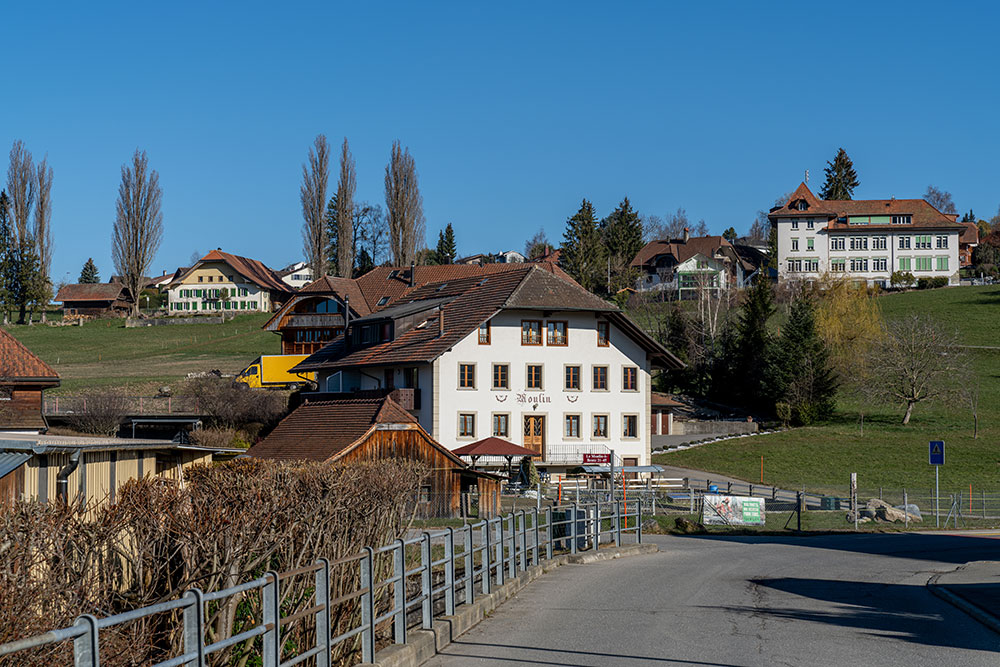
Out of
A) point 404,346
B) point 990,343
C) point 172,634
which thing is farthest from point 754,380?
point 172,634

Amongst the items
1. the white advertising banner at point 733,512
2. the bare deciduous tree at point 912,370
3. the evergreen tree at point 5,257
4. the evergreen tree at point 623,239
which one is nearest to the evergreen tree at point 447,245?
the evergreen tree at point 623,239

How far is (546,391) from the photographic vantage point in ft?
187

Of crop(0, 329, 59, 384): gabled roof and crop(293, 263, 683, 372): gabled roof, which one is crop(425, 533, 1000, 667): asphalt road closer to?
crop(293, 263, 683, 372): gabled roof

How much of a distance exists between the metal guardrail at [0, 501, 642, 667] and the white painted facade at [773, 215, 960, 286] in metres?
107

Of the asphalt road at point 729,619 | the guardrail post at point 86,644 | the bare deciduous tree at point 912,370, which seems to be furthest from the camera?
the bare deciduous tree at point 912,370

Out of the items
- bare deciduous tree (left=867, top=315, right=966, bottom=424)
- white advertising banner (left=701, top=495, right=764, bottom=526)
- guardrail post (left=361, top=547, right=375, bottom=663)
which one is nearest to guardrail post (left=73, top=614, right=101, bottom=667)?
guardrail post (left=361, top=547, right=375, bottom=663)

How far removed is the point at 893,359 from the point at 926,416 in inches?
177

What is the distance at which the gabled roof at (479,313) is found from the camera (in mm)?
55656

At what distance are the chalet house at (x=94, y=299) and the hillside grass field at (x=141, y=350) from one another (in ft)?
53.1

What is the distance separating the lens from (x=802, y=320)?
7575 centimetres

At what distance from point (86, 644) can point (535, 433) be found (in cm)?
5119

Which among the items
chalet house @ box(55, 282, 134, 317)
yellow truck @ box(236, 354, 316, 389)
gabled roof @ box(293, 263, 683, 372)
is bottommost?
yellow truck @ box(236, 354, 316, 389)

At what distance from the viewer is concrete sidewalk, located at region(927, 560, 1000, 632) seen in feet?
52.7

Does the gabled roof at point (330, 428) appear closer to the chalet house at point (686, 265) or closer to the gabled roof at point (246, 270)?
the chalet house at point (686, 265)
